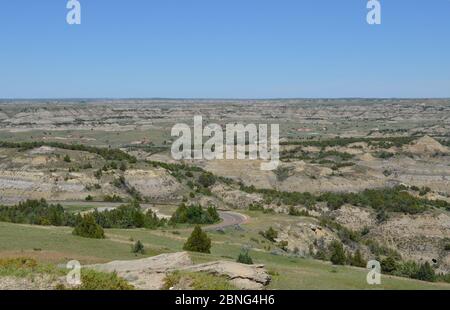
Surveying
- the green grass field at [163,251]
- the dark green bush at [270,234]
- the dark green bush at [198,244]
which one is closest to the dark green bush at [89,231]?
the green grass field at [163,251]

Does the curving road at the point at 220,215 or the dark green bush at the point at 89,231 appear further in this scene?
the curving road at the point at 220,215

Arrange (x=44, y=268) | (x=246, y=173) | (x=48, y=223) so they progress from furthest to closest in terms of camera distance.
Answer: (x=246, y=173) → (x=48, y=223) → (x=44, y=268)

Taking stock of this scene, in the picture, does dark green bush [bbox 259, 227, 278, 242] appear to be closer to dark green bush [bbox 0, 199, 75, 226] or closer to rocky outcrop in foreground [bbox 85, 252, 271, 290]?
dark green bush [bbox 0, 199, 75, 226]

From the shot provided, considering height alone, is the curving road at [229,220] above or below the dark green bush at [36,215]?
below

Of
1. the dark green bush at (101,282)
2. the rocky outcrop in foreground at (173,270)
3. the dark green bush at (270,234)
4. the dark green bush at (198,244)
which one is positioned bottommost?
the dark green bush at (270,234)

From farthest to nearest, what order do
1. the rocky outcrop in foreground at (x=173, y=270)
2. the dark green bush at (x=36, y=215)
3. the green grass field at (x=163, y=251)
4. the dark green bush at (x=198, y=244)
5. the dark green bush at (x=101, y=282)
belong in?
the dark green bush at (x=36, y=215)
the dark green bush at (x=198, y=244)
the green grass field at (x=163, y=251)
the rocky outcrop in foreground at (x=173, y=270)
the dark green bush at (x=101, y=282)

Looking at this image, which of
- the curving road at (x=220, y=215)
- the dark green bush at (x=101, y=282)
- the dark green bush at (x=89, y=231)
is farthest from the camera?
the curving road at (x=220, y=215)

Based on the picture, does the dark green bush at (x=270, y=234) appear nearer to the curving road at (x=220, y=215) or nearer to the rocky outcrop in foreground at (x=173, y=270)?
the curving road at (x=220, y=215)
